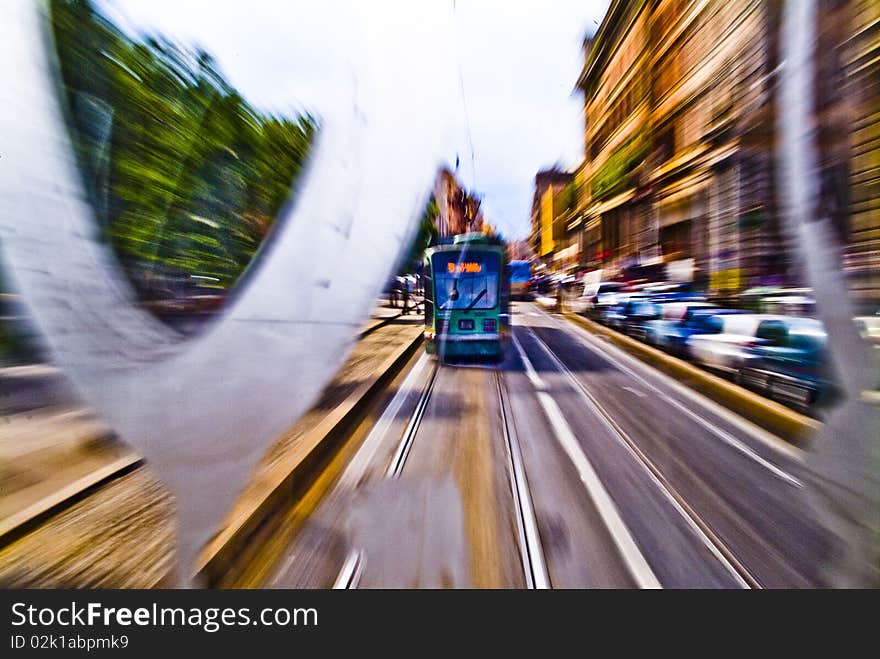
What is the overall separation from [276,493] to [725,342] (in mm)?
5687

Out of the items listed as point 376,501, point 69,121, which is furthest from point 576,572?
point 69,121

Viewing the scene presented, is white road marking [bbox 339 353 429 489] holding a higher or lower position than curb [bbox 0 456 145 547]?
lower

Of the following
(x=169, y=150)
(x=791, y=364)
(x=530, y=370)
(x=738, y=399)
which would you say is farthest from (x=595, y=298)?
(x=169, y=150)

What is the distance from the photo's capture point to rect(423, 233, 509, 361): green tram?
6.61m

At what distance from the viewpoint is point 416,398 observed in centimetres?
527

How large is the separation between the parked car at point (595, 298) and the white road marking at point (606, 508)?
585 cm

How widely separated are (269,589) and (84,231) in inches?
68.7

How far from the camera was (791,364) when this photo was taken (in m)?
3.59

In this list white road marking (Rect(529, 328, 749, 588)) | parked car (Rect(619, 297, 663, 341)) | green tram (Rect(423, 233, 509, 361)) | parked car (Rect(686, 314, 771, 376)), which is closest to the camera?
white road marking (Rect(529, 328, 749, 588))

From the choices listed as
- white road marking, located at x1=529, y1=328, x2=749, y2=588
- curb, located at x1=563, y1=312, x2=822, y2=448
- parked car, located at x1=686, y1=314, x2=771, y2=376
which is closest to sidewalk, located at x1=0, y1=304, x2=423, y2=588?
white road marking, located at x1=529, y1=328, x2=749, y2=588

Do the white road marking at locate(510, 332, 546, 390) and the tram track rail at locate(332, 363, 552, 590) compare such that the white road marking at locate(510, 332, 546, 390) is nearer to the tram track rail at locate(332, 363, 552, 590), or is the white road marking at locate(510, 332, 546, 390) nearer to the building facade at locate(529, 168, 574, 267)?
the tram track rail at locate(332, 363, 552, 590)

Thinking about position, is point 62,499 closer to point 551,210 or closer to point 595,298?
point 551,210

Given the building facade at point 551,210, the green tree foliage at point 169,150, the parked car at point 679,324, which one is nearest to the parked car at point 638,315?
the parked car at point 679,324

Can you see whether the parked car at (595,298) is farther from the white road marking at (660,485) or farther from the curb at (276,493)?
the curb at (276,493)
